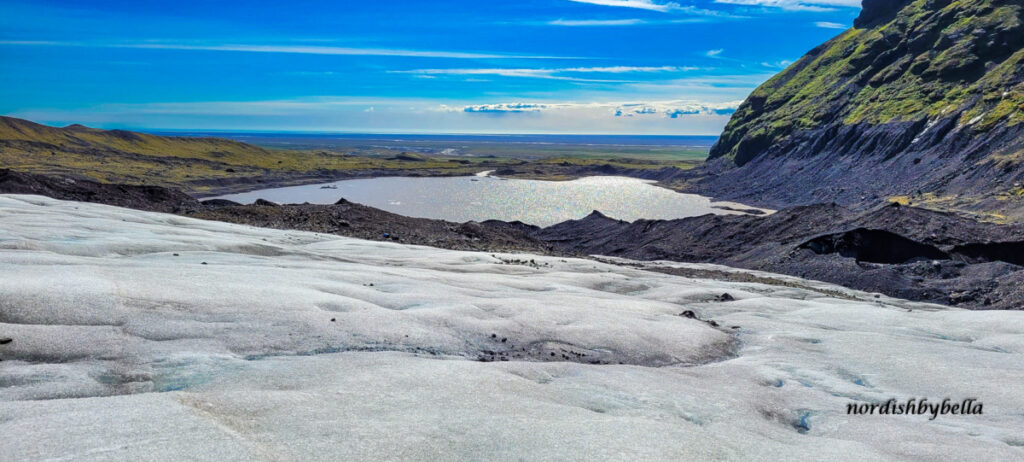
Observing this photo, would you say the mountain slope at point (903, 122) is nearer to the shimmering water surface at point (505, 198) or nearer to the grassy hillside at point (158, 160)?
the shimmering water surface at point (505, 198)

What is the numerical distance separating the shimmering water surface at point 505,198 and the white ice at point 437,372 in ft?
177

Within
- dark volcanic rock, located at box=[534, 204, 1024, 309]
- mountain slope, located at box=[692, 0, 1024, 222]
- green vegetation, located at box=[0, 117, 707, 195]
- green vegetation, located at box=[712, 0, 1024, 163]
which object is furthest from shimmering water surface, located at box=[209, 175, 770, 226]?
green vegetation, located at box=[712, 0, 1024, 163]

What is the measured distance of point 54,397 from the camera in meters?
7.11

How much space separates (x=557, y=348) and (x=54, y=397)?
7.96m

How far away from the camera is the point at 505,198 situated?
98.4 meters

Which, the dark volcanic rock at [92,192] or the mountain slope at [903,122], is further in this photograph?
the mountain slope at [903,122]

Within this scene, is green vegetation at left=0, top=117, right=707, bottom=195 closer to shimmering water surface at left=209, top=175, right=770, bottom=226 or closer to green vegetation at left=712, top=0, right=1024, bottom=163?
shimmering water surface at left=209, top=175, right=770, bottom=226

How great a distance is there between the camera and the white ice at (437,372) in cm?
614

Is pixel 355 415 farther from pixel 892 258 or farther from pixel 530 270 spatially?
pixel 892 258

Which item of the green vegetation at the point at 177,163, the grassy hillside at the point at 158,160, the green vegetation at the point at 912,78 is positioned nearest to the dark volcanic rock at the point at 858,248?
the green vegetation at the point at 912,78

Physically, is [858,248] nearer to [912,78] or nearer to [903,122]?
[903,122]

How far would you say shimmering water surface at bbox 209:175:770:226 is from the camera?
258 feet

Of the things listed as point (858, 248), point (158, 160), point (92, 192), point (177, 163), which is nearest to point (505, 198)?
point (92, 192)

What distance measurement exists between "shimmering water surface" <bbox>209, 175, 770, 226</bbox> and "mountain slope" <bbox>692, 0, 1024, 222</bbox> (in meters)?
13.5
